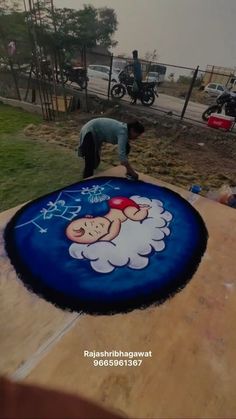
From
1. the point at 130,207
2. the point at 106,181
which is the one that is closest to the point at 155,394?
the point at 130,207

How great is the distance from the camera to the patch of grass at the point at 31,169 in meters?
3.51

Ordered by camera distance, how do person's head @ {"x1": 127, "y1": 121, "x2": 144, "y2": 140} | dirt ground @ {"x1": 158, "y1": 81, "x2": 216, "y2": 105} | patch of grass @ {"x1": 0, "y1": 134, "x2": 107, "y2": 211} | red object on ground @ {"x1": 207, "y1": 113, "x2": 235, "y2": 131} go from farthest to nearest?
dirt ground @ {"x1": 158, "y1": 81, "x2": 216, "y2": 105} → red object on ground @ {"x1": 207, "y1": 113, "x2": 235, "y2": 131} → patch of grass @ {"x1": 0, "y1": 134, "x2": 107, "y2": 211} → person's head @ {"x1": 127, "y1": 121, "x2": 144, "y2": 140}

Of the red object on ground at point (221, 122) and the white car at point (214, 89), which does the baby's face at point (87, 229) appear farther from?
the white car at point (214, 89)

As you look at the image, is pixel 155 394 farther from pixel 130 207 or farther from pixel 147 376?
pixel 130 207

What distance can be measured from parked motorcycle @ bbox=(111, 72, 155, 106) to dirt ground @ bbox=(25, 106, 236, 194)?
119 centimetres

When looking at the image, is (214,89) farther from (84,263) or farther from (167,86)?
(84,263)

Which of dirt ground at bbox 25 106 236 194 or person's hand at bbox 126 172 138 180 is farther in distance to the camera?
dirt ground at bbox 25 106 236 194

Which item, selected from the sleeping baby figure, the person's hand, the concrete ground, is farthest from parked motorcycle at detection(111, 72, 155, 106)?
the concrete ground

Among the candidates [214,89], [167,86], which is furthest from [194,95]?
[167,86]

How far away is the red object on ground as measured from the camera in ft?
21.8

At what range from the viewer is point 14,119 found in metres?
6.65

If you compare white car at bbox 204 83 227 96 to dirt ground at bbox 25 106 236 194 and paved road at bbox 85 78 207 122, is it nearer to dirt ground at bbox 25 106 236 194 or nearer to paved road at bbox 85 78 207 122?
paved road at bbox 85 78 207 122

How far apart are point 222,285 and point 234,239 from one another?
28.0 inches

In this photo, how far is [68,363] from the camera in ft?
4.81
